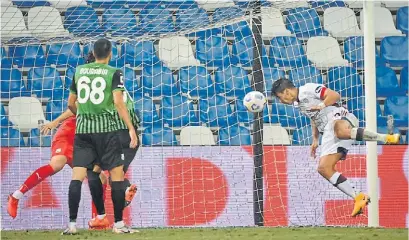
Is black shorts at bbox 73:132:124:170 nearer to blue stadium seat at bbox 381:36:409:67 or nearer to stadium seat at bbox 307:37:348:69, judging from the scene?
stadium seat at bbox 307:37:348:69

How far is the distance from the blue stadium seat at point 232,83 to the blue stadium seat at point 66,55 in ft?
5.90

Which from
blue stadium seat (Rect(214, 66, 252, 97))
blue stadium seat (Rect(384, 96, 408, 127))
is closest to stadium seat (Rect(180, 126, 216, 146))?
blue stadium seat (Rect(214, 66, 252, 97))

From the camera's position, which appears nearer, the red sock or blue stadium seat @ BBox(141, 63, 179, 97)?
the red sock

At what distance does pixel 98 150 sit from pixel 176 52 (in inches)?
209

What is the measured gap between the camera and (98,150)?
9008 millimetres

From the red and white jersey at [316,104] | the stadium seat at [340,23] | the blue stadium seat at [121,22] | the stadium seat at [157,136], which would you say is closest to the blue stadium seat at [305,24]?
the stadium seat at [340,23]

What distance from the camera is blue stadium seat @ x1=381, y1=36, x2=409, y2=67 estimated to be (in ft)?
48.2

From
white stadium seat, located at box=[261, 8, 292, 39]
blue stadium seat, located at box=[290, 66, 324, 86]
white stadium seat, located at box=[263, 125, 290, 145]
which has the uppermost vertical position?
white stadium seat, located at box=[261, 8, 292, 39]

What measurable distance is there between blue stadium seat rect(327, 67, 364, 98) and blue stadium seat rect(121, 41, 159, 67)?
2.33 metres

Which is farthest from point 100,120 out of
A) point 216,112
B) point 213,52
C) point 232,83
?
point 213,52

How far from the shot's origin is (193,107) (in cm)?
1341

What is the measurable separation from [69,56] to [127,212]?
2708mm

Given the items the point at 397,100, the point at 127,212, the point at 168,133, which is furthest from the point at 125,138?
the point at 397,100

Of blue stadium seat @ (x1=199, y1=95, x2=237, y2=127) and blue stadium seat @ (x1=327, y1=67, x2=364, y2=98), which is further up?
blue stadium seat @ (x1=327, y1=67, x2=364, y2=98)
